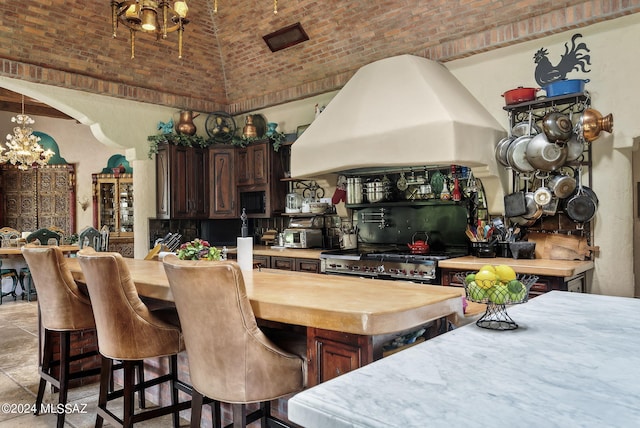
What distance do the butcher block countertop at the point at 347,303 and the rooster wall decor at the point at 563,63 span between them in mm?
2948

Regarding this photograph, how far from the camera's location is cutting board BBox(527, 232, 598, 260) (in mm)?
4020

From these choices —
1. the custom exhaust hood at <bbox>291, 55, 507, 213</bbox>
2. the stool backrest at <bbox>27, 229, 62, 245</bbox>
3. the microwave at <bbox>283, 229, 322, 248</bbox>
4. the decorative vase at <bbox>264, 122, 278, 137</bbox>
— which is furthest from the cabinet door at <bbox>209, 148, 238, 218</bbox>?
the stool backrest at <bbox>27, 229, 62, 245</bbox>

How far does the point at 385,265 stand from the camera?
14.8 feet

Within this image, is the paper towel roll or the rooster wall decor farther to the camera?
the rooster wall decor

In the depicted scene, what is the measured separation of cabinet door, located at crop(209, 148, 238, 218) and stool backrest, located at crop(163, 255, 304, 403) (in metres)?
4.79

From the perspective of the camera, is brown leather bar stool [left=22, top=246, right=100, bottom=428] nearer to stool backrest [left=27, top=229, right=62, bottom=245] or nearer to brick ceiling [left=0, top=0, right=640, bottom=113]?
brick ceiling [left=0, top=0, right=640, bottom=113]

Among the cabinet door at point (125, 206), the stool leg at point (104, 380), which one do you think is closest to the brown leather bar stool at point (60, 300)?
the stool leg at point (104, 380)

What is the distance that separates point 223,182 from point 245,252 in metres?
3.82

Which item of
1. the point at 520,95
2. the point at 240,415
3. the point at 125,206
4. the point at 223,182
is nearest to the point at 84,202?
the point at 125,206

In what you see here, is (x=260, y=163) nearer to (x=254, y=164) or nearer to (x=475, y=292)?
(x=254, y=164)

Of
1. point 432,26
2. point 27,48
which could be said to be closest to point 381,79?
point 432,26

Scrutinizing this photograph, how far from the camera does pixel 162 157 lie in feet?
20.9

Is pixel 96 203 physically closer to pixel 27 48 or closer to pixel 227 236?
pixel 227 236

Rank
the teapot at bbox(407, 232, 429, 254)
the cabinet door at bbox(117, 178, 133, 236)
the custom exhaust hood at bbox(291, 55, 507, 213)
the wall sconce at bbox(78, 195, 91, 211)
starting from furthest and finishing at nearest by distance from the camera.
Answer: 1. the cabinet door at bbox(117, 178, 133, 236)
2. the wall sconce at bbox(78, 195, 91, 211)
3. the teapot at bbox(407, 232, 429, 254)
4. the custom exhaust hood at bbox(291, 55, 507, 213)
